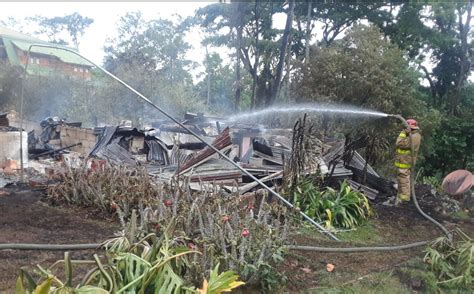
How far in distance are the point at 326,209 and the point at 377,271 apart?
2.11 metres

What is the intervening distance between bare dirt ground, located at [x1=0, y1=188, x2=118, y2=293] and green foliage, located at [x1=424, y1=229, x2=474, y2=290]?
376 centimetres

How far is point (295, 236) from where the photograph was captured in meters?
5.75

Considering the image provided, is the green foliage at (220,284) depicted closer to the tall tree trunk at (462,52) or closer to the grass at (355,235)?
the grass at (355,235)

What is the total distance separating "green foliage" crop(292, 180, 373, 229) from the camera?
22.0ft

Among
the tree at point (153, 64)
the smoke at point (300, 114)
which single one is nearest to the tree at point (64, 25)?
the tree at point (153, 64)

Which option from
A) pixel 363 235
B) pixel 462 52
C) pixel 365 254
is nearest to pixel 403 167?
pixel 363 235

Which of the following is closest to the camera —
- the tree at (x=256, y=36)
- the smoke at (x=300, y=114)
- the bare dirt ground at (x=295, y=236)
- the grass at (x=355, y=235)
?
the bare dirt ground at (x=295, y=236)

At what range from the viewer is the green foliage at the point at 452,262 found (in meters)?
4.31

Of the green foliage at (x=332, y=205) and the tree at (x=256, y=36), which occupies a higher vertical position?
the tree at (x=256, y=36)

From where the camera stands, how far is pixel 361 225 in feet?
22.7

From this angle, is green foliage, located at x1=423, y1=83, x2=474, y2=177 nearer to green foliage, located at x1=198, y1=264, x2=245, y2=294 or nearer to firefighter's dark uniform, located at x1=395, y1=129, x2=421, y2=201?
firefighter's dark uniform, located at x1=395, y1=129, x2=421, y2=201

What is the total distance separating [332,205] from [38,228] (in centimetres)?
437

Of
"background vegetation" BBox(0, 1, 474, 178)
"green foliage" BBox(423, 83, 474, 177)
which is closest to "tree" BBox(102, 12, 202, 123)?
"background vegetation" BBox(0, 1, 474, 178)

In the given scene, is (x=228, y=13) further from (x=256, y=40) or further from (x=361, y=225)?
(x=361, y=225)
